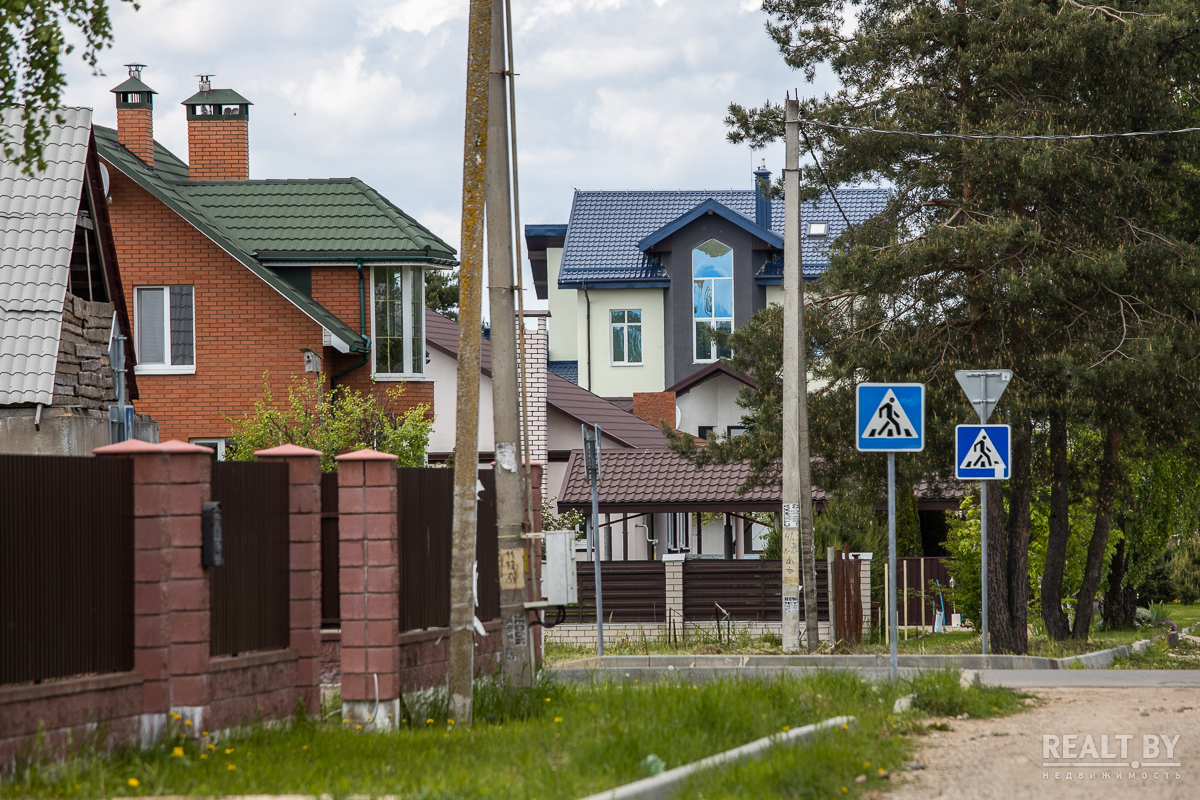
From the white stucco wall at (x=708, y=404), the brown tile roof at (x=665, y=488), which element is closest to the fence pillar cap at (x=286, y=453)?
the brown tile roof at (x=665, y=488)

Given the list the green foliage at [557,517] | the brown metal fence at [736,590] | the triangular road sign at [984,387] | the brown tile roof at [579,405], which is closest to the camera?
the triangular road sign at [984,387]

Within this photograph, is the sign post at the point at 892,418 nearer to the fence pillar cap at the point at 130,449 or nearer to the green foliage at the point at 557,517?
the fence pillar cap at the point at 130,449

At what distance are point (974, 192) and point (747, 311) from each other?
2429 centimetres

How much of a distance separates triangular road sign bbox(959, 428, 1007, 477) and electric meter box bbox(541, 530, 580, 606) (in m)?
4.73

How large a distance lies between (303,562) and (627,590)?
1388 centimetres

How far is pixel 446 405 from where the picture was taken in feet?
93.1

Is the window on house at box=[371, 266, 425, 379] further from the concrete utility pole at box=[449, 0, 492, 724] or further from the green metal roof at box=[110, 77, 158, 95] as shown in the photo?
the concrete utility pole at box=[449, 0, 492, 724]

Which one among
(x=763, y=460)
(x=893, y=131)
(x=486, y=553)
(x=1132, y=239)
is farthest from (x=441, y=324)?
(x=486, y=553)

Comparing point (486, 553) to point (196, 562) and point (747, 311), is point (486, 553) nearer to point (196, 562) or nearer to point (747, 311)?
point (196, 562)

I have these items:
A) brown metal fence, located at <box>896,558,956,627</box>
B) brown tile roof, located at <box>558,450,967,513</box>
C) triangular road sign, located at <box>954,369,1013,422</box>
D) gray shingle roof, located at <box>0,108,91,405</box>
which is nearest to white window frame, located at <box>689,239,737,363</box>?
brown metal fence, located at <box>896,558,956,627</box>

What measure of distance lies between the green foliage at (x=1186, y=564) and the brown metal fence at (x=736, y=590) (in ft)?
34.7

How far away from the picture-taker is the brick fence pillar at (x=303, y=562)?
10.4 meters

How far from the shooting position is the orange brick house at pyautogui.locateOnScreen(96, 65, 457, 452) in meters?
25.0

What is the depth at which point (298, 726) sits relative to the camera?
31.8ft
